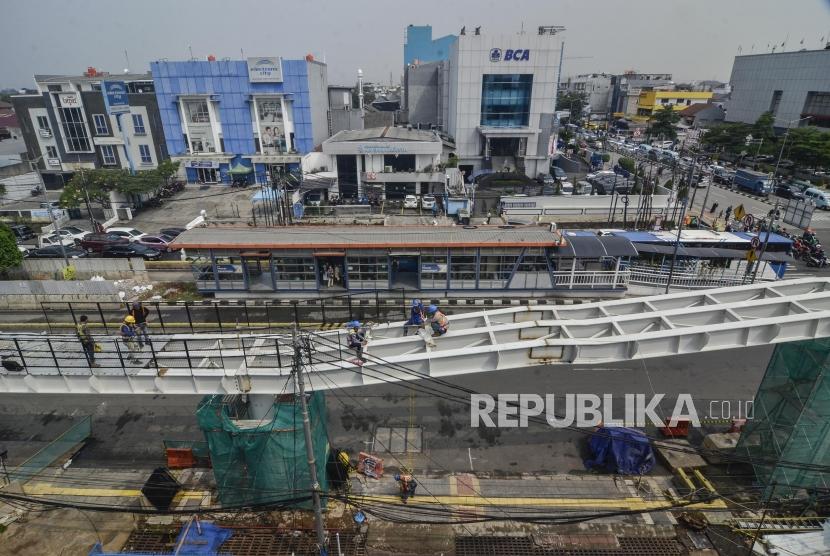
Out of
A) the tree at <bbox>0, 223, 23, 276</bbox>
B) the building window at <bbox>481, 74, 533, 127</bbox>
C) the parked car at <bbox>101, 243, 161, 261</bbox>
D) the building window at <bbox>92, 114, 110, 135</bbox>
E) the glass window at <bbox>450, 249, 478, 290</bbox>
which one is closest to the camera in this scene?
the glass window at <bbox>450, 249, 478, 290</bbox>

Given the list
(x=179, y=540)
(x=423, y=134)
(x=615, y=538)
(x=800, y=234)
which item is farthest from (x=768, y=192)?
(x=179, y=540)

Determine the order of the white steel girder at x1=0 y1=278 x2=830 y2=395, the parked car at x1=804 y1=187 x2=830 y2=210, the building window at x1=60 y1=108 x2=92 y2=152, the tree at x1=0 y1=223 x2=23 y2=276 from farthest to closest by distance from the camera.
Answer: the building window at x1=60 y1=108 x2=92 y2=152
the parked car at x1=804 y1=187 x2=830 y2=210
the tree at x1=0 y1=223 x2=23 y2=276
the white steel girder at x1=0 y1=278 x2=830 y2=395

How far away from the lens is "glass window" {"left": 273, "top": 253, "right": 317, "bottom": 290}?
81.9 feet

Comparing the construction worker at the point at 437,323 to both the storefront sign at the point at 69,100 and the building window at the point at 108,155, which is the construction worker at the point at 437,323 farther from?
the storefront sign at the point at 69,100

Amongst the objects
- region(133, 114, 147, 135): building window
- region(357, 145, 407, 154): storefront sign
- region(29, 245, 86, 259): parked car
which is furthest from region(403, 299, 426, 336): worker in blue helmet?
region(133, 114, 147, 135): building window

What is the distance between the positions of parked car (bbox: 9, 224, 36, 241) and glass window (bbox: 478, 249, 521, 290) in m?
37.3

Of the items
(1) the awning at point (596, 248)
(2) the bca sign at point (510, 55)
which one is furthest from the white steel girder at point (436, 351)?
(2) the bca sign at point (510, 55)

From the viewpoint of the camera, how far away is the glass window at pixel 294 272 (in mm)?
24953

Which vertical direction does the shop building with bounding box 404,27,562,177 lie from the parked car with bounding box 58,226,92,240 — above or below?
above

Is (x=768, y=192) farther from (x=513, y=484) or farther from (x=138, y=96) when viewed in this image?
(x=138, y=96)

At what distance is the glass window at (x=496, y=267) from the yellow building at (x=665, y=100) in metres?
97.5

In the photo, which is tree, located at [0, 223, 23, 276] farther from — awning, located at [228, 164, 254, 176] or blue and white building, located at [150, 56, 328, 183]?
awning, located at [228, 164, 254, 176]

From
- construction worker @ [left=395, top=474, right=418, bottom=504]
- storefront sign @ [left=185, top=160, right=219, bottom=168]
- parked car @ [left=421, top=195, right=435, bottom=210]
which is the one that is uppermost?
storefront sign @ [left=185, top=160, right=219, bottom=168]

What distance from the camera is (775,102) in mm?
69188
